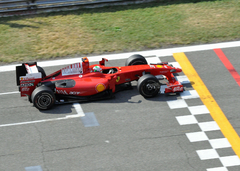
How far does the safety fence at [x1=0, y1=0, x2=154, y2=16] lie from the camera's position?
602 inches

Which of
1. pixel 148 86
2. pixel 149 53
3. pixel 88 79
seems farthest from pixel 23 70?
pixel 149 53

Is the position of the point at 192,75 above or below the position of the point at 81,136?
above

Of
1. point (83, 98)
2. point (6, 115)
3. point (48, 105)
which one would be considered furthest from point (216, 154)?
point (6, 115)

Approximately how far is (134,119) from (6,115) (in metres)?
3.76

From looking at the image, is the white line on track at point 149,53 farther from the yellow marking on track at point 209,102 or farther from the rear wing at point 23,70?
the rear wing at point 23,70

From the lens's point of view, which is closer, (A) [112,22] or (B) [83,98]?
(B) [83,98]

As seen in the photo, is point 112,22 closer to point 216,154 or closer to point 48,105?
point 48,105

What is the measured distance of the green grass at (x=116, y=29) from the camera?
13.3 meters

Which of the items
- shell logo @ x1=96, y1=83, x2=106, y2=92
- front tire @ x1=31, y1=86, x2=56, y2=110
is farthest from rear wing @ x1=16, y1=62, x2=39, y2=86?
shell logo @ x1=96, y1=83, x2=106, y2=92

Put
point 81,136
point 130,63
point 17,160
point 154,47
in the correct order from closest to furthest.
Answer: point 17,160 < point 81,136 < point 130,63 < point 154,47

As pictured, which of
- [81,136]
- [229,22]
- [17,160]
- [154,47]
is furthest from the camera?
[229,22]

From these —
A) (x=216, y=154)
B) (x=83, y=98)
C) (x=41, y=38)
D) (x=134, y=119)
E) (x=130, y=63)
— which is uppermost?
(x=41, y=38)

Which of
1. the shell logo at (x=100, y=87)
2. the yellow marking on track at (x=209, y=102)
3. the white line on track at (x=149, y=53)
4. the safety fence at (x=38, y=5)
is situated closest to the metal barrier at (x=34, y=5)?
the safety fence at (x=38, y=5)

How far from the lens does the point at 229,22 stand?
14969 mm
